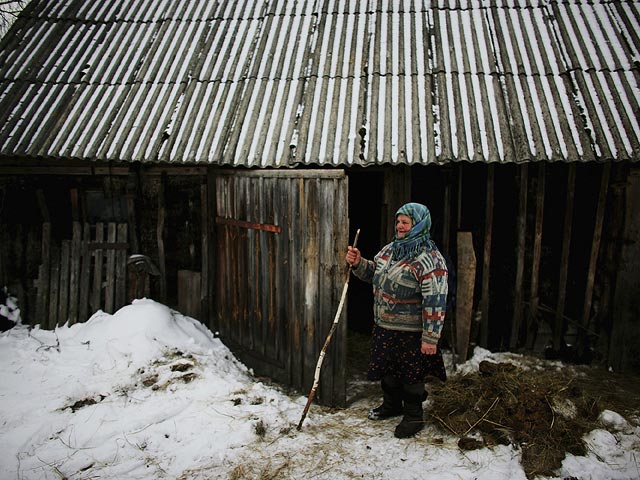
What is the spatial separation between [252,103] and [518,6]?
3.77 meters

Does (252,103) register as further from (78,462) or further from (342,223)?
(78,462)

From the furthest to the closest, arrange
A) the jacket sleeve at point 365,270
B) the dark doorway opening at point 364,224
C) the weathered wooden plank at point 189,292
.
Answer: the dark doorway opening at point 364,224
the weathered wooden plank at point 189,292
the jacket sleeve at point 365,270

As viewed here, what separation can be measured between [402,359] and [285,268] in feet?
5.31

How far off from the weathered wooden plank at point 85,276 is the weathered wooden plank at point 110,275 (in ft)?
0.85

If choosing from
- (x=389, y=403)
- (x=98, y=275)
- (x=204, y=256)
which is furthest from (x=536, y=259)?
(x=98, y=275)

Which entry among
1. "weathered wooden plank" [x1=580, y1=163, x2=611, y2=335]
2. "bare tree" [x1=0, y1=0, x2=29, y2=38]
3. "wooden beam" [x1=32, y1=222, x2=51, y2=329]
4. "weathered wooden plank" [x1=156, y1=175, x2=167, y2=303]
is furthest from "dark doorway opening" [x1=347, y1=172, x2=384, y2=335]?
"bare tree" [x1=0, y1=0, x2=29, y2=38]

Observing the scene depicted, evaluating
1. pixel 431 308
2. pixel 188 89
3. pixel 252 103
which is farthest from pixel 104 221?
pixel 431 308

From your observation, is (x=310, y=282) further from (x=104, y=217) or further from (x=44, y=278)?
(x=44, y=278)

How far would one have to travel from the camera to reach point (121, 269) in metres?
6.06

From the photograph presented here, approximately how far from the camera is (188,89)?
19.0 feet

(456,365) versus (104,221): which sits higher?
(104,221)

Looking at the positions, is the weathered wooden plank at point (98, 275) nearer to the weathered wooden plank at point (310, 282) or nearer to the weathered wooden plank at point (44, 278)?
the weathered wooden plank at point (44, 278)

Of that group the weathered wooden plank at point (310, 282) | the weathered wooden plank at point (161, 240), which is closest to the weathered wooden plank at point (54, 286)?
the weathered wooden plank at point (161, 240)

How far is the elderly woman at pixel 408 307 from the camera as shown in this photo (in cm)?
381
